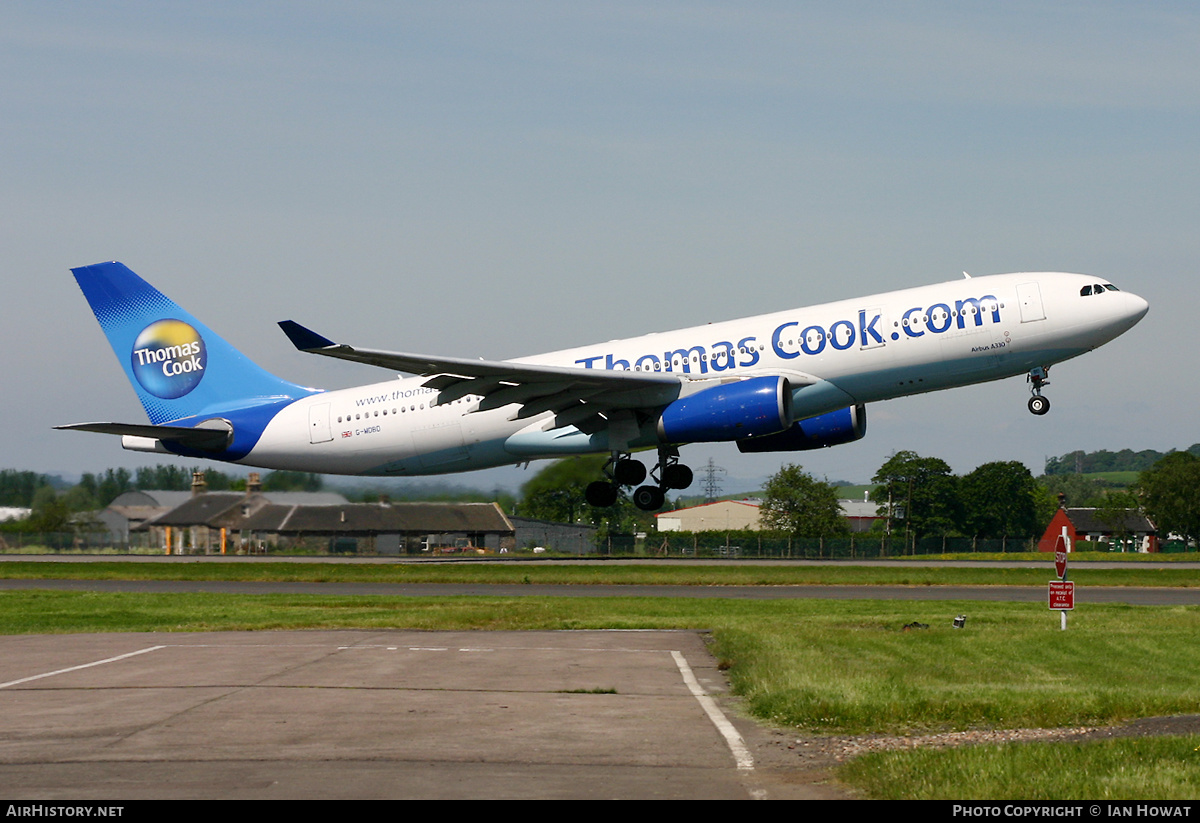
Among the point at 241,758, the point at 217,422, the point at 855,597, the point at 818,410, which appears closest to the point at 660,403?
the point at 818,410

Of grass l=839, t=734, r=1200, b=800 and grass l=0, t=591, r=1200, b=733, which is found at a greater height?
grass l=839, t=734, r=1200, b=800

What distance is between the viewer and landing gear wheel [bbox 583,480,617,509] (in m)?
39.7

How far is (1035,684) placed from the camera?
48.5 ft

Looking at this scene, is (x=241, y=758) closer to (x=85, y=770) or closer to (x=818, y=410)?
(x=85, y=770)

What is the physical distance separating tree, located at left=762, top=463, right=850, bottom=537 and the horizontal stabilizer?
6669 centimetres

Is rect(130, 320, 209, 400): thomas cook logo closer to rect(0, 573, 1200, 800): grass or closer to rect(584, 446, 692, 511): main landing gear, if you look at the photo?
rect(0, 573, 1200, 800): grass

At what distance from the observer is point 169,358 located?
Result: 44312 millimetres

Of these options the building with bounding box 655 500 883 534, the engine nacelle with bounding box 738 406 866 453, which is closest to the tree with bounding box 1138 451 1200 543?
the building with bounding box 655 500 883 534

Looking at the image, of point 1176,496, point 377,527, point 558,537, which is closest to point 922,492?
point 1176,496

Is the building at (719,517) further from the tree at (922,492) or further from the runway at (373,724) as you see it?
the runway at (373,724)

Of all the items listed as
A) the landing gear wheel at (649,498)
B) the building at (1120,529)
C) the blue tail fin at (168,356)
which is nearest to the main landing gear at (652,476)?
the landing gear wheel at (649,498)

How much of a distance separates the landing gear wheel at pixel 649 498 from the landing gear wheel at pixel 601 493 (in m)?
1.60

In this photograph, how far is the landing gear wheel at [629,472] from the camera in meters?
38.1

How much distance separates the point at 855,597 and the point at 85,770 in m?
24.2
